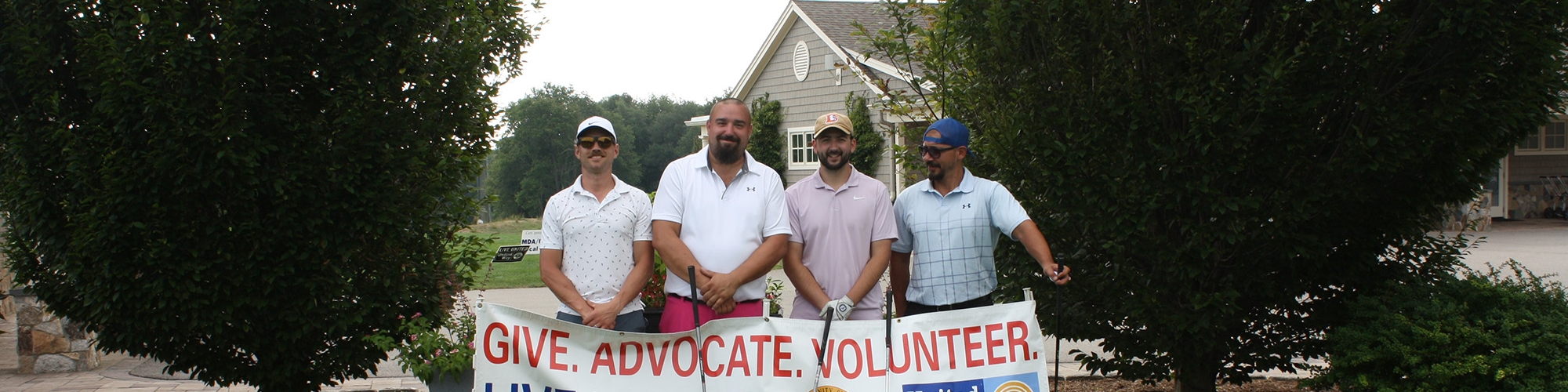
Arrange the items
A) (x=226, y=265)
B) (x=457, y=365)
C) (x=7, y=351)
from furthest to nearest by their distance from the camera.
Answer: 1. (x=7, y=351)
2. (x=457, y=365)
3. (x=226, y=265)

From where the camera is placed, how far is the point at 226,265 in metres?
4.43

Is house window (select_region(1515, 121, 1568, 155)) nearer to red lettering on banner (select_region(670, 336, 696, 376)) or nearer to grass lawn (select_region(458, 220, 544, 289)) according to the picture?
grass lawn (select_region(458, 220, 544, 289))

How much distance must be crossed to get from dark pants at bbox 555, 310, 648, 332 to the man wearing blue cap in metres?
1.20

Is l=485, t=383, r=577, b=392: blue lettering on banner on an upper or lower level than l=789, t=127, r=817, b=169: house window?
lower

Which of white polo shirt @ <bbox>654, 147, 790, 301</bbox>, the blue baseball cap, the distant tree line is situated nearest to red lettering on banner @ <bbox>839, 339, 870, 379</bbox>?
white polo shirt @ <bbox>654, 147, 790, 301</bbox>

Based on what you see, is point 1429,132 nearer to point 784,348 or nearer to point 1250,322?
point 1250,322

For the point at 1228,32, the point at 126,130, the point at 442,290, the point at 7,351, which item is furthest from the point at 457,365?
the point at 7,351

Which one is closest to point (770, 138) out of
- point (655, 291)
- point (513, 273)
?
point (513, 273)

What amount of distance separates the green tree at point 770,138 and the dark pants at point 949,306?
20.0 metres

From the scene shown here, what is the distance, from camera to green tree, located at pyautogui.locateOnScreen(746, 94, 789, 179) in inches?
959

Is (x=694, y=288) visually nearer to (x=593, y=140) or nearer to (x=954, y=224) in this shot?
(x=593, y=140)

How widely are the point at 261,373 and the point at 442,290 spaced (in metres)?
0.89

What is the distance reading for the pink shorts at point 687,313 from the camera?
4223 mm

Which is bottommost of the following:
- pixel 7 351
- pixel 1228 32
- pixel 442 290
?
pixel 7 351
